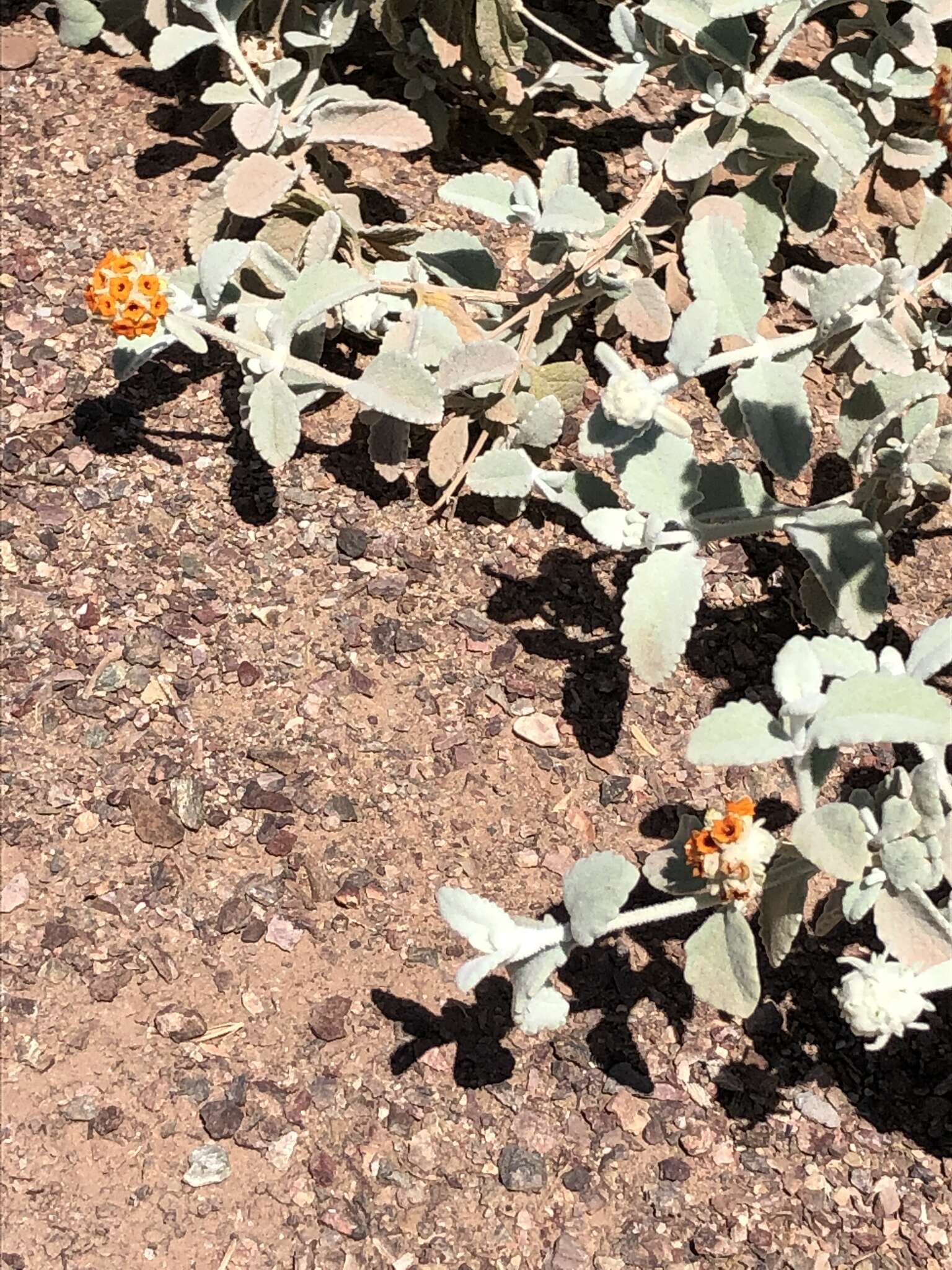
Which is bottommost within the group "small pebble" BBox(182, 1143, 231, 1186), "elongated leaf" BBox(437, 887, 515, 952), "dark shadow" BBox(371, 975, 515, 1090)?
"small pebble" BBox(182, 1143, 231, 1186)

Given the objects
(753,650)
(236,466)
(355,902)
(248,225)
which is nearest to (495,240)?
(248,225)

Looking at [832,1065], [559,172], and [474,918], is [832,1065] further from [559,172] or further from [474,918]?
[559,172]

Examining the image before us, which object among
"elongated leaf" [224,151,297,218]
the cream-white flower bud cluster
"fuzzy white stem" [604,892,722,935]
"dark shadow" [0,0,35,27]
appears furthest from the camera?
"dark shadow" [0,0,35,27]

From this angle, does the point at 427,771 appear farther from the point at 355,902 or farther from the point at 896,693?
the point at 896,693

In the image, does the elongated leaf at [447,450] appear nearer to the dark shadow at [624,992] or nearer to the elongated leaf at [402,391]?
the elongated leaf at [402,391]

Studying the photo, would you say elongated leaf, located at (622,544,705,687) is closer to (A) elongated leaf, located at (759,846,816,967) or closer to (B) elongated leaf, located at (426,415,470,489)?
(A) elongated leaf, located at (759,846,816,967)

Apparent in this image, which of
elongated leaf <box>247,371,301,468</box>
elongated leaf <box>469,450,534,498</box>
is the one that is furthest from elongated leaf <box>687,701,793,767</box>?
elongated leaf <box>247,371,301,468</box>

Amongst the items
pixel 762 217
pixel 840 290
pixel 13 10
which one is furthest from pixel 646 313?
pixel 13 10
